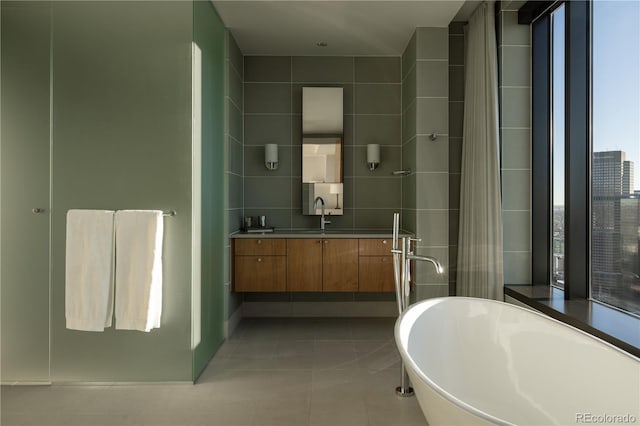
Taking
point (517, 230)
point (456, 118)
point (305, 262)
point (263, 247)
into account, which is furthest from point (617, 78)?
point (263, 247)

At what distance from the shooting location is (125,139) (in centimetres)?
274

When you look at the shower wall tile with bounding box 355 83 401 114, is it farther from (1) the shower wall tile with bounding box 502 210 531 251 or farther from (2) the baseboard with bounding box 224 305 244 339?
(2) the baseboard with bounding box 224 305 244 339

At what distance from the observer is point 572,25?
117 inches

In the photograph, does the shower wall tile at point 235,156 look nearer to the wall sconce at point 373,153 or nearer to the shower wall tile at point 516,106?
the wall sconce at point 373,153

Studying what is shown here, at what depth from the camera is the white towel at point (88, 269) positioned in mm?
2658

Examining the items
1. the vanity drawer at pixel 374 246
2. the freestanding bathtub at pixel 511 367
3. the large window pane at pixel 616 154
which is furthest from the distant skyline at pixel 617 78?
the vanity drawer at pixel 374 246

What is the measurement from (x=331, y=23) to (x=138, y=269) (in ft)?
7.91

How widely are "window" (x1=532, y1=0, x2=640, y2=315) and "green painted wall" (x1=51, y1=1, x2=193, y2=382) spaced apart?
2513 millimetres

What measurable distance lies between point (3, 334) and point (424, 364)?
253 cm

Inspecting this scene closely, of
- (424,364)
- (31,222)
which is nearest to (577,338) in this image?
(424,364)

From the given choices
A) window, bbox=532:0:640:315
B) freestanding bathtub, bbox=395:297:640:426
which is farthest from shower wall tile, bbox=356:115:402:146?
freestanding bathtub, bbox=395:297:640:426

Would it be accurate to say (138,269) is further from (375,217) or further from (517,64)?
(517,64)

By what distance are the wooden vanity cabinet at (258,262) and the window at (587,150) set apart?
2067 millimetres

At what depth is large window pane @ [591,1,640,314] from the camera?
2498 mm
